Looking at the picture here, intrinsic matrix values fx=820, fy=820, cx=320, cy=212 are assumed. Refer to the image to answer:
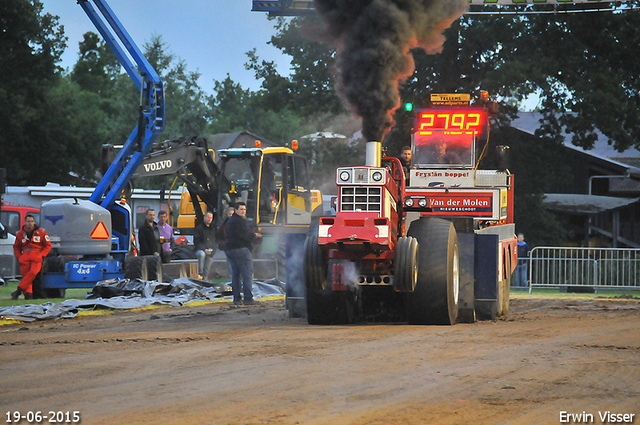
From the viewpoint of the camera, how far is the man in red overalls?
1681cm

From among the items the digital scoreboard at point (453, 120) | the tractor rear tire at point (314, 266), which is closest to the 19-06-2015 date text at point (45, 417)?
the tractor rear tire at point (314, 266)

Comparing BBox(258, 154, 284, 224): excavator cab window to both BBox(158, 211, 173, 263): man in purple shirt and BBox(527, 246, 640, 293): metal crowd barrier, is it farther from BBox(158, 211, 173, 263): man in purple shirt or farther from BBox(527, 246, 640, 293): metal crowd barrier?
BBox(527, 246, 640, 293): metal crowd barrier

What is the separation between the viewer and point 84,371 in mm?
7895

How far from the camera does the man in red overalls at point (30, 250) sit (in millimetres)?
16812

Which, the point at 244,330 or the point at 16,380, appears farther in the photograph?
the point at 244,330

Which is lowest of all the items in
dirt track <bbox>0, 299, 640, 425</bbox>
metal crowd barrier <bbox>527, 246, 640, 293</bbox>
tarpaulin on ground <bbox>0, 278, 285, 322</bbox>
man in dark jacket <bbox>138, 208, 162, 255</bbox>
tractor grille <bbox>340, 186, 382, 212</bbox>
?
dirt track <bbox>0, 299, 640, 425</bbox>

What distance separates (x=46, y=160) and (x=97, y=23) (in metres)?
29.0

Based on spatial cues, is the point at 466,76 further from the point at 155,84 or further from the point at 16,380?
the point at 16,380

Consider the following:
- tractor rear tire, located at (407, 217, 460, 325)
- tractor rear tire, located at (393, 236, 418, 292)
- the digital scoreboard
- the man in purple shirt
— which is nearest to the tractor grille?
tractor rear tire, located at (393, 236, 418, 292)

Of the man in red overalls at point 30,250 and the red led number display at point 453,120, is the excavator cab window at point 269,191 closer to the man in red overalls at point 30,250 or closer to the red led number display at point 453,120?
the man in red overalls at point 30,250

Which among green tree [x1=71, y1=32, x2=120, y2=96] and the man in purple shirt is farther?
green tree [x1=71, y1=32, x2=120, y2=96]

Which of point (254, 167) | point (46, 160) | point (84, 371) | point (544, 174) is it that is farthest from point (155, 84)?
point (46, 160)

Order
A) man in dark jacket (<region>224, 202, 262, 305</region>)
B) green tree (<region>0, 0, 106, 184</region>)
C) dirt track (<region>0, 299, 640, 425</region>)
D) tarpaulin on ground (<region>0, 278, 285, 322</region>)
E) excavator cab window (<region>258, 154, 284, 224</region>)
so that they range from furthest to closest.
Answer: green tree (<region>0, 0, 106, 184</region>)
excavator cab window (<region>258, 154, 284, 224</region>)
man in dark jacket (<region>224, 202, 262, 305</region>)
tarpaulin on ground (<region>0, 278, 285, 322</region>)
dirt track (<region>0, 299, 640, 425</region>)

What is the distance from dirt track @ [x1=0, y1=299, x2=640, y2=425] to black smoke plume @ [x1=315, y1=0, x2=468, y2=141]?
10.5 ft
